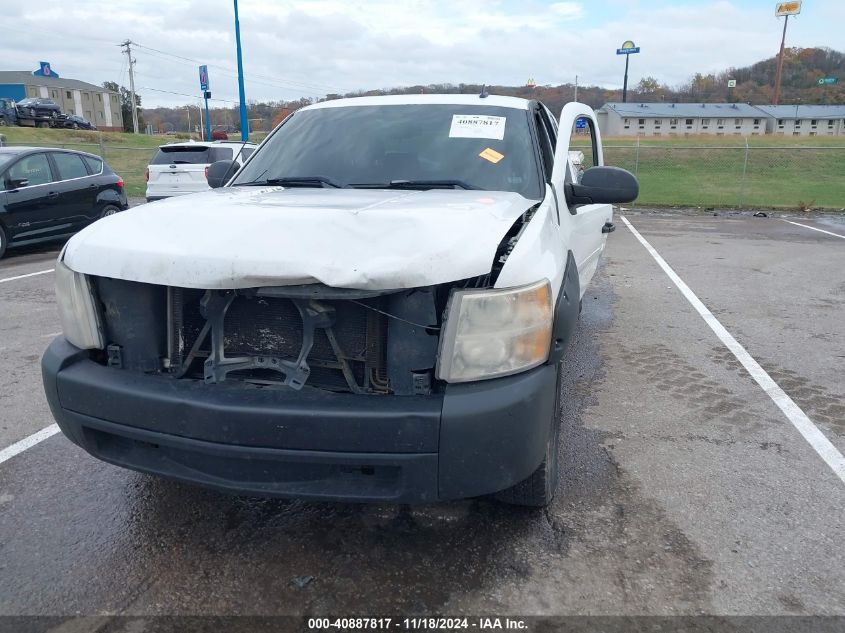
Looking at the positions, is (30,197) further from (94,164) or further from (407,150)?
(407,150)

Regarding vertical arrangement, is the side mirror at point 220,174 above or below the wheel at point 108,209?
above

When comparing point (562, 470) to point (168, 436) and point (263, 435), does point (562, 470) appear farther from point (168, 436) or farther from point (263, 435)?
point (168, 436)

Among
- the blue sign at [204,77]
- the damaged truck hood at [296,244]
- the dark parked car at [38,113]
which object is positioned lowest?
the damaged truck hood at [296,244]

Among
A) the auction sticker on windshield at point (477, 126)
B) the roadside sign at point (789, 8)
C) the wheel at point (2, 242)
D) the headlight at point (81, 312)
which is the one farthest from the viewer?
the roadside sign at point (789, 8)

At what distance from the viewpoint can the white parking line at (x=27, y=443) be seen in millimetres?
3405

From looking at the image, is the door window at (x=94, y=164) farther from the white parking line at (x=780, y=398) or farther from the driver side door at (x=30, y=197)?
the white parking line at (x=780, y=398)

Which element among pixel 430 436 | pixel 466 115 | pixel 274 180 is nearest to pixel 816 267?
pixel 466 115

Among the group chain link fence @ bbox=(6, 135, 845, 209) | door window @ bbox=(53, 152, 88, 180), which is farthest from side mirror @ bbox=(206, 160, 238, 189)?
chain link fence @ bbox=(6, 135, 845, 209)

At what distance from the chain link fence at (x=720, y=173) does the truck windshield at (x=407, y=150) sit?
16.0 m

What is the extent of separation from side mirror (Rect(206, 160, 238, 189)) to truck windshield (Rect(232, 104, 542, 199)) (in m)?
0.28

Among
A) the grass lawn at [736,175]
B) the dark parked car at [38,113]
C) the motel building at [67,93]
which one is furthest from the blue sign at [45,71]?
the grass lawn at [736,175]

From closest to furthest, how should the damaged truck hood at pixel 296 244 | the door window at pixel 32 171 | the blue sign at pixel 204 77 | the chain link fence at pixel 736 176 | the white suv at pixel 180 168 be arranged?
the damaged truck hood at pixel 296 244, the door window at pixel 32 171, the white suv at pixel 180 168, the chain link fence at pixel 736 176, the blue sign at pixel 204 77

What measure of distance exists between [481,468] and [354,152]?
2.12m

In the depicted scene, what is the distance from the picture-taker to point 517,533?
2701mm
